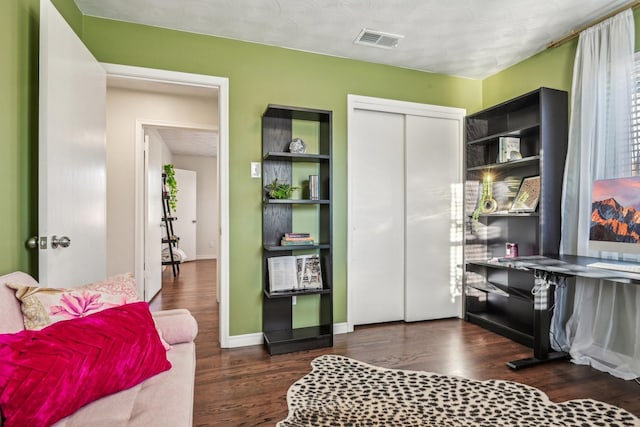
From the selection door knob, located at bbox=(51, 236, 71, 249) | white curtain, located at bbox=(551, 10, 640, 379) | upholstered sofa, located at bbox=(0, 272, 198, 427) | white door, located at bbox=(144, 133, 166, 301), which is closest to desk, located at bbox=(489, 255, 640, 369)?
white curtain, located at bbox=(551, 10, 640, 379)

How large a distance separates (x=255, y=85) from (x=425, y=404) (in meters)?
2.60

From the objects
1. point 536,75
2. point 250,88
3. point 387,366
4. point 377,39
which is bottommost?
point 387,366

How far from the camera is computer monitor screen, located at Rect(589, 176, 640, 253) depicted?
2092 millimetres

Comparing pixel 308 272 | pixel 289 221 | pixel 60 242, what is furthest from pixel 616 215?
pixel 60 242

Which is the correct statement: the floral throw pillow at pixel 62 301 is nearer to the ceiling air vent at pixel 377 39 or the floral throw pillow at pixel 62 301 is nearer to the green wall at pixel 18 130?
the green wall at pixel 18 130

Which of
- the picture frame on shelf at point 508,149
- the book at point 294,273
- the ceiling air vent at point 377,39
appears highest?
the ceiling air vent at point 377,39

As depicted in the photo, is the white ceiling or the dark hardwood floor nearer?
the dark hardwood floor

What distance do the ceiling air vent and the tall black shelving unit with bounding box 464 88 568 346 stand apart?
1.14 m

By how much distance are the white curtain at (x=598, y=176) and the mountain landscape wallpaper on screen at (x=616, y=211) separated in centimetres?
23

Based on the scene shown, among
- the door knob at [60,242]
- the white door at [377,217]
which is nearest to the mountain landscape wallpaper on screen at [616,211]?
the white door at [377,217]

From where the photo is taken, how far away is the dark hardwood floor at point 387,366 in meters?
1.94

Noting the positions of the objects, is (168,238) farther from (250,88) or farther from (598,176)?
(598,176)

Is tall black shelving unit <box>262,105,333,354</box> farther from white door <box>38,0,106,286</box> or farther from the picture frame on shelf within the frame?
the picture frame on shelf

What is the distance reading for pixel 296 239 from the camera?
2838mm
